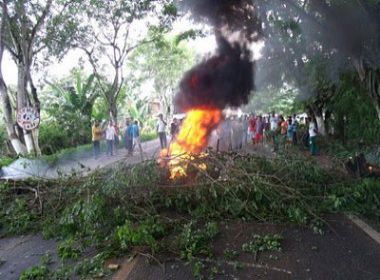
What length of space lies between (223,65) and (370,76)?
14.4 ft

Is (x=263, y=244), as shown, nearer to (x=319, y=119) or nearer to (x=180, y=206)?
(x=180, y=206)

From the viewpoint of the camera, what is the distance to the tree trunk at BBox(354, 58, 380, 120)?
34.3 ft

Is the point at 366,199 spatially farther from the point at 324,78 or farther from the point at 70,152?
the point at 70,152

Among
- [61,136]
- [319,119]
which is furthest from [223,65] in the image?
[61,136]

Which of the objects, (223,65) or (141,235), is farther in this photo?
(223,65)

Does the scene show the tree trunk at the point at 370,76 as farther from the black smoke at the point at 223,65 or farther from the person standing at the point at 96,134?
the person standing at the point at 96,134

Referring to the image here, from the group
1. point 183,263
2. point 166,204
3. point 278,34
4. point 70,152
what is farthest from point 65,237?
point 70,152

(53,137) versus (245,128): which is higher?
(53,137)

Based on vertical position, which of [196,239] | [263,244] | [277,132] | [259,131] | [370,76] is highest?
[370,76]

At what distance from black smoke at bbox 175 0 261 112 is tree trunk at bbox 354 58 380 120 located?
3.10 m

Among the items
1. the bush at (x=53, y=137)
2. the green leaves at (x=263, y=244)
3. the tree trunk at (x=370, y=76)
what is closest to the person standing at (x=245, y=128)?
the tree trunk at (x=370, y=76)

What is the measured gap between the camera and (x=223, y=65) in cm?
1001

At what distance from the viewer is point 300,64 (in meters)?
15.4

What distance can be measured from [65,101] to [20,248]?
14.8 meters
